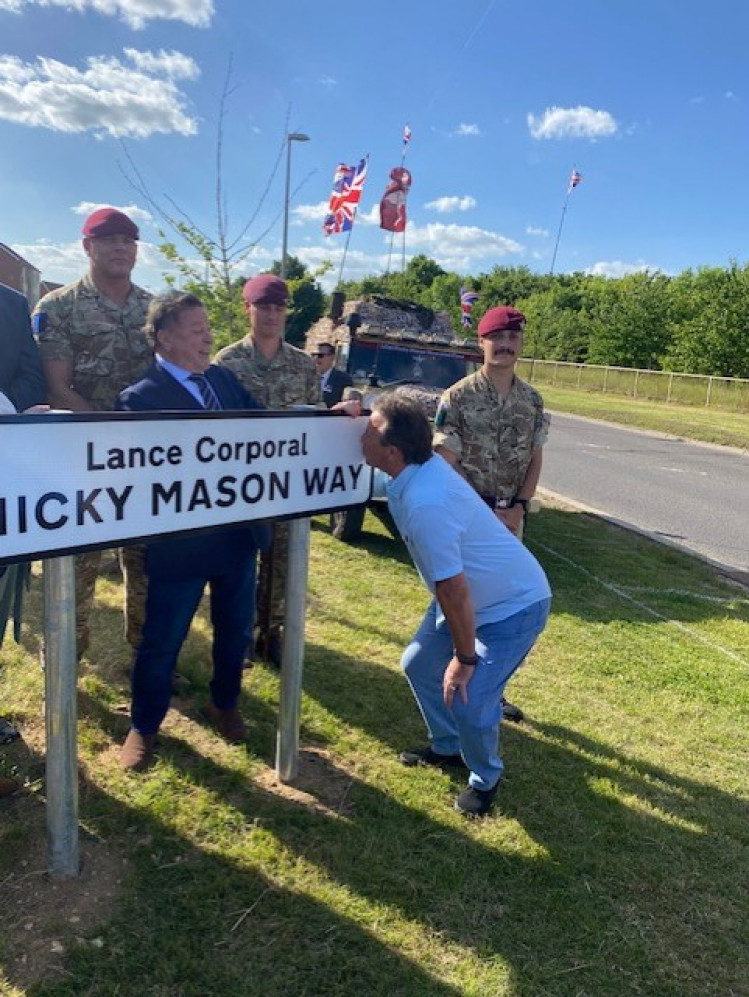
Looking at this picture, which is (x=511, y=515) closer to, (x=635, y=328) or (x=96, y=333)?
(x=96, y=333)

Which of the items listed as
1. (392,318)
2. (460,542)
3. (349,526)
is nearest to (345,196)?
(392,318)

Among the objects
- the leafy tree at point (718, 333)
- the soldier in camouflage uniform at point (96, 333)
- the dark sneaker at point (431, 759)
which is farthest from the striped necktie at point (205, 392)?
the leafy tree at point (718, 333)

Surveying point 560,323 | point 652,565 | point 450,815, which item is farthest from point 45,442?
point 560,323

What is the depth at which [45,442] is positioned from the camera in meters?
1.61

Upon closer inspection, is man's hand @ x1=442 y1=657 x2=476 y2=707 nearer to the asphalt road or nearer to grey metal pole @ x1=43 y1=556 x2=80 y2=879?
grey metal pole @ x1=43 y1=556 x2=80 y2=879

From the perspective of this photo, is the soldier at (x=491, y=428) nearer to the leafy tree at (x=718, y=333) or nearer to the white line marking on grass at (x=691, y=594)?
the white line marking on grass at (x=691, y=594)

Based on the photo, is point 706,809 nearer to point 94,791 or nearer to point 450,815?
point 450,815

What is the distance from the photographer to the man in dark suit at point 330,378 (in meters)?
6.23

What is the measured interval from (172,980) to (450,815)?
3.65ft

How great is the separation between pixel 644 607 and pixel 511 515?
82.1 inches

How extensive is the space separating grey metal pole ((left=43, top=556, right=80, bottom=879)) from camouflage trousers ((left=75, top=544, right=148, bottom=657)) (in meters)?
1.05

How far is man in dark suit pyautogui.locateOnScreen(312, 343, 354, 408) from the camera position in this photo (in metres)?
6.23

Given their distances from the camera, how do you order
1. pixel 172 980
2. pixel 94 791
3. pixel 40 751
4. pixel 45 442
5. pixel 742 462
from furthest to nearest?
pixel 742 462
pixel 40 751
pixel 94 791
pixel 172 980
pixel 45 442

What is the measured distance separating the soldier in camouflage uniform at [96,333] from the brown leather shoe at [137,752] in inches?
26.1
